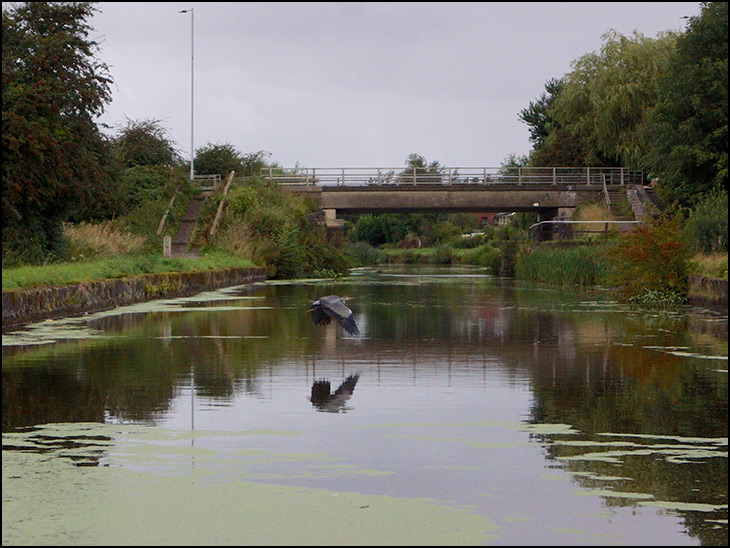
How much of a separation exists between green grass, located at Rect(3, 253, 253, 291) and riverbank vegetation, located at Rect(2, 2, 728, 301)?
0.07m

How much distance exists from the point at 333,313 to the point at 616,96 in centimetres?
5623

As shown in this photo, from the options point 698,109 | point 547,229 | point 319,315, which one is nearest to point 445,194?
point 547,229

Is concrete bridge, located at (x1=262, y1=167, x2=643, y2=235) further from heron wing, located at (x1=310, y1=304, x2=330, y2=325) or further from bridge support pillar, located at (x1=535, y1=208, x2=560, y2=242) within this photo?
heron wing, located at (x1=310, y1=304, x2=330, y2=325)

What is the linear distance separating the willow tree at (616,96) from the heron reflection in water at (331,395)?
57829 millimetres

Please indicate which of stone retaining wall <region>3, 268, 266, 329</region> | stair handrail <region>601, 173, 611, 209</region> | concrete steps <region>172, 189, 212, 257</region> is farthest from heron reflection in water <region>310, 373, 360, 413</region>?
stair handrail <region>601, 173, 611, 209</region>

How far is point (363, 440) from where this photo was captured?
9.30 metres

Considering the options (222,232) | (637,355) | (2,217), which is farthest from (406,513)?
(222,232)

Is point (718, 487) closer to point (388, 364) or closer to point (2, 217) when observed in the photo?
point (388, 364)

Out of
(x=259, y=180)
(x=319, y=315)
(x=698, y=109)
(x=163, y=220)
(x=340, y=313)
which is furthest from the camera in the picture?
(x=259, y=180)

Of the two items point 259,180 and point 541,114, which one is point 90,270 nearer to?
point 259,180

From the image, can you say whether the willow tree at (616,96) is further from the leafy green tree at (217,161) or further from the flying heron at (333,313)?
the flying heron at (333,313)

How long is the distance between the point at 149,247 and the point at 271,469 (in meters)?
37.5

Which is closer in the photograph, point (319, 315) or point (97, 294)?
point (319, 315)

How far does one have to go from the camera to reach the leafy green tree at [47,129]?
28.8 m
